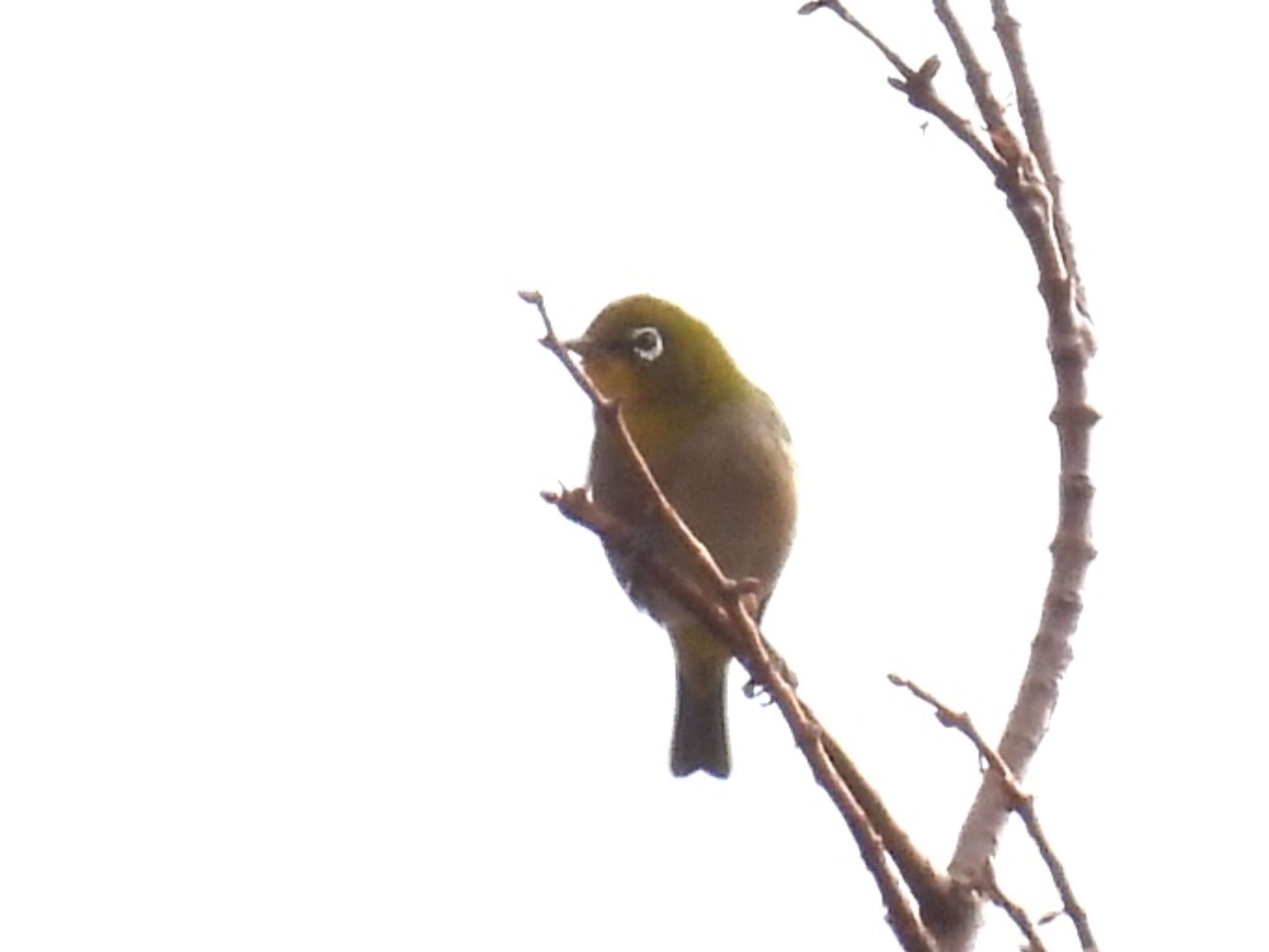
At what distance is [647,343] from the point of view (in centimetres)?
555

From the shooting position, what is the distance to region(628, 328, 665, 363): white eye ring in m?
5.51

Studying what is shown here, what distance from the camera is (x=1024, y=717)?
252 centimetres

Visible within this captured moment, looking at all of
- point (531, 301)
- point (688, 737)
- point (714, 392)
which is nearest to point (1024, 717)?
point (531, 301)

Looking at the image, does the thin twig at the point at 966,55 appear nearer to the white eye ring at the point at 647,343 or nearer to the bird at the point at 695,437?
the bird at the point at 695,437

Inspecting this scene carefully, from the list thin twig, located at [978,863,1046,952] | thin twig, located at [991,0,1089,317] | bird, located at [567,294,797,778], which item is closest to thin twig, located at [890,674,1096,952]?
thin twig, located at [978,863,1046,952]

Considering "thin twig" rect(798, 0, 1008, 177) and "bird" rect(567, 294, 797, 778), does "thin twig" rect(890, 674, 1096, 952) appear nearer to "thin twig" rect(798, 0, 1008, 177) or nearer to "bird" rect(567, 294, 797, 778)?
"thin twig" rect(798, 0, 1008, 177)

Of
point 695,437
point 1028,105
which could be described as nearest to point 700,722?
point 695,437

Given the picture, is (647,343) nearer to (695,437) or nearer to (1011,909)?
(695,437)

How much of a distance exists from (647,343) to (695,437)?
28cm

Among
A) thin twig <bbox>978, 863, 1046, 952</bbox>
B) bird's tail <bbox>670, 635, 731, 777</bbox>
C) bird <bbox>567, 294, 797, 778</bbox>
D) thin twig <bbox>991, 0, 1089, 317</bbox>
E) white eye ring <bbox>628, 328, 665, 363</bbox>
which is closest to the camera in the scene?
A: thin twig <bbox>978, 863, 1046, 952</bbox>

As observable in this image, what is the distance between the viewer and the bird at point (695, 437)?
17.7ft

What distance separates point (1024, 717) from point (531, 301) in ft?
2.43

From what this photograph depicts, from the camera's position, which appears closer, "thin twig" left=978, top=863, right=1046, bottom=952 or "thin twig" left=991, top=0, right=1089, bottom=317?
"thin twig" left=978, top=863, right=1046, bottom=952

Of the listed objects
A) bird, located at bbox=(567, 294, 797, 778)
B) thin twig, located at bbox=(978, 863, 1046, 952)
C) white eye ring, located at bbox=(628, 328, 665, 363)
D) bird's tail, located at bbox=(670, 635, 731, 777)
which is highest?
white eye ring, located at bbox=(628, 328, 665, 363)
